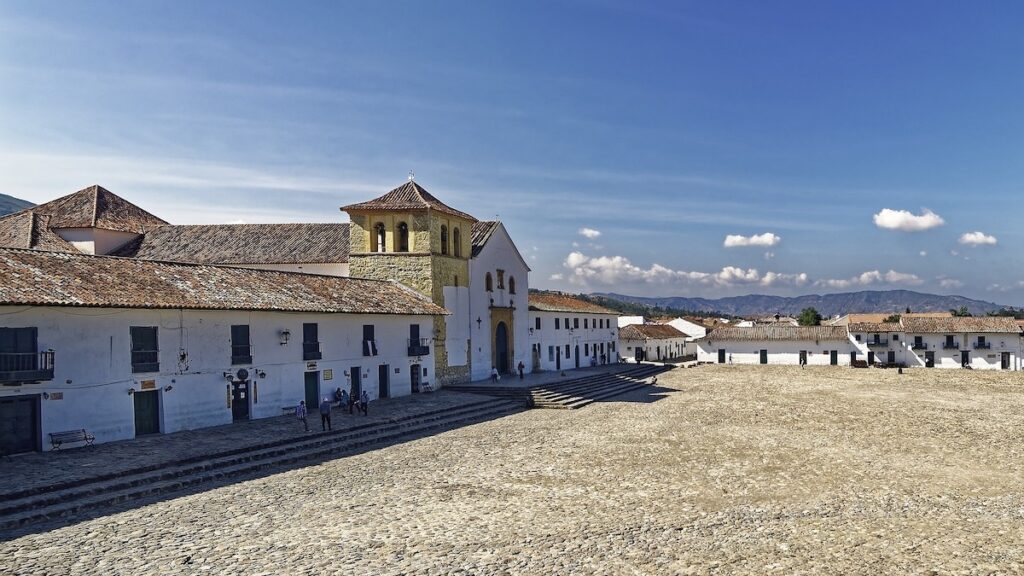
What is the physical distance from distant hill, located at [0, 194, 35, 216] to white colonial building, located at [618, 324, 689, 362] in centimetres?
12786

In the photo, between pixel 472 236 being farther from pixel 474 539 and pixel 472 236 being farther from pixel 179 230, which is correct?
pixel 474 539

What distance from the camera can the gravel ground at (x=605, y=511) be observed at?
10273mm

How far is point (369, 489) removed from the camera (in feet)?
48.4

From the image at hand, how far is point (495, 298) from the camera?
39.5m

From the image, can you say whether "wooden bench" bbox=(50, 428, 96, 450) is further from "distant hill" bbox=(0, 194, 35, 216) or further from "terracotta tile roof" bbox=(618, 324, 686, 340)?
"distant hill" bbox=(0, 194, 35, 216)

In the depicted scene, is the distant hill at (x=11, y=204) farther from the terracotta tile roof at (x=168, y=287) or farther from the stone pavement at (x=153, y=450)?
the stone pavement at (x=153, y=450)

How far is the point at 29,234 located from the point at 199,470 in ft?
72.6

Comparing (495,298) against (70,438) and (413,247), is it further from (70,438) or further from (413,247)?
(70,438)

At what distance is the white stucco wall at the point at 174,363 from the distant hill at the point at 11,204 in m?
143

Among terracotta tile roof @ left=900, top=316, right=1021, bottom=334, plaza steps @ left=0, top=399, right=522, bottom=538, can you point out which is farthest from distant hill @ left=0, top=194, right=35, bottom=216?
terracotta tile roof @ left=900, top=316, right=1021, bottom=334

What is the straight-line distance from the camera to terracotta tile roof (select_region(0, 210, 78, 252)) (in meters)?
31.3

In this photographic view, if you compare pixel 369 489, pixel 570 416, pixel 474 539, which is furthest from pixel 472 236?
pixel 474 539

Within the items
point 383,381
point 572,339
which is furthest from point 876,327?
point 383,381

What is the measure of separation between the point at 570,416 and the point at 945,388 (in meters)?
23.8
